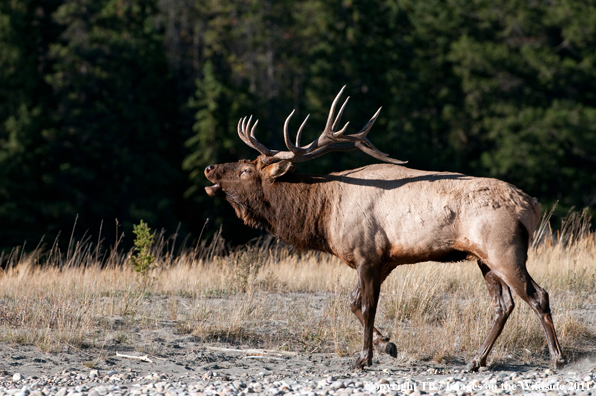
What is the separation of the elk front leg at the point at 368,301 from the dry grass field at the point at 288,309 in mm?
600

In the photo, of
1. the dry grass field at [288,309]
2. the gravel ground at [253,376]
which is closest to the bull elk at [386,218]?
the gravel ground at [253,376]

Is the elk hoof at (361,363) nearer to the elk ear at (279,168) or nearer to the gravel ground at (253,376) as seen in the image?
the gravel ground at (253,376)

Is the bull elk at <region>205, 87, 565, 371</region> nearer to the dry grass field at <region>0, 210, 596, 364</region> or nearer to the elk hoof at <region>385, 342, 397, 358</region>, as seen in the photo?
the elk hoof at <region>385, 342, 397, 358</region>

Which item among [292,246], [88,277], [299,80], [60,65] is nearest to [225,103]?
[299,80]

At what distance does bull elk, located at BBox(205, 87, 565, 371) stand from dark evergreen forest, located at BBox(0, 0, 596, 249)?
2068 cm

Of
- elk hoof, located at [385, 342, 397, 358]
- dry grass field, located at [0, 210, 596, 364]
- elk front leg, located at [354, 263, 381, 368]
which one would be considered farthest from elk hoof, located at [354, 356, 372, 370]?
dry grass field, located at [0, 210, 596, 364]

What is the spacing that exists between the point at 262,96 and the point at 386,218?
86.5 ft

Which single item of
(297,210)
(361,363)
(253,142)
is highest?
(253,142)

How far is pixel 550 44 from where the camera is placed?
112ft

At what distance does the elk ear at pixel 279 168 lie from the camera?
7207 millimetres

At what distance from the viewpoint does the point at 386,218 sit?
21.8ft

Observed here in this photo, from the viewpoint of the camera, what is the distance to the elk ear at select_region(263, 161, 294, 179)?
721 cm

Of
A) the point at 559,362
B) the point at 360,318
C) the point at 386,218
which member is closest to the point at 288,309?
the point at 360,318

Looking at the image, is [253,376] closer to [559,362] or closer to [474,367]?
[474,367]
